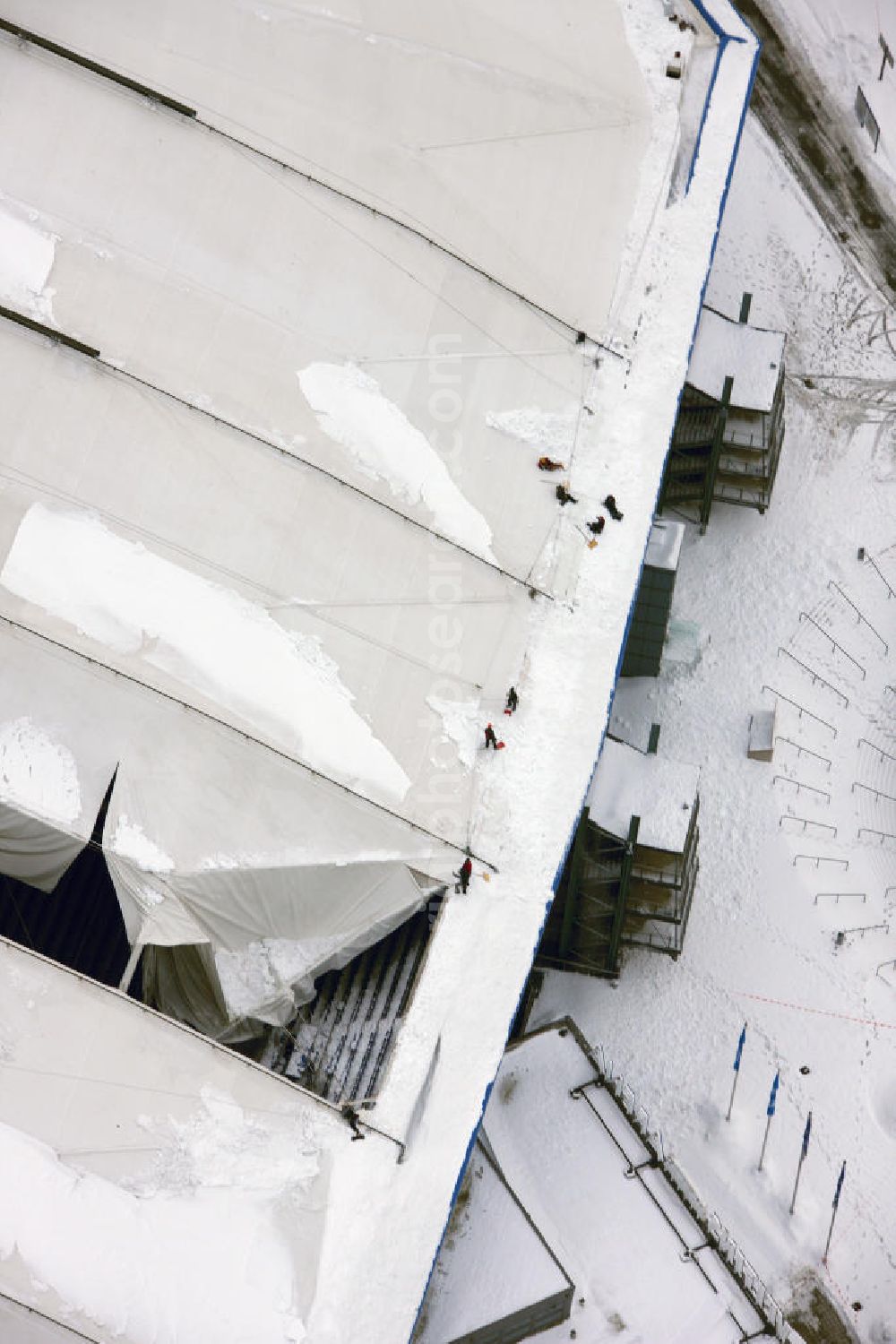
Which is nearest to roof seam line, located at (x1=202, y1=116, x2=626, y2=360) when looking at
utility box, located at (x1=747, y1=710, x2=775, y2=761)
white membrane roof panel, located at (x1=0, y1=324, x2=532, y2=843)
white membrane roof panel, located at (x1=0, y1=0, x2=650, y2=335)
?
white membrane roof panel, located at (x1=0, y1=0, x2=650, y2=335)

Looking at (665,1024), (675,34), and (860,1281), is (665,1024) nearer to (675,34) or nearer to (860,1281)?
(860,1281)

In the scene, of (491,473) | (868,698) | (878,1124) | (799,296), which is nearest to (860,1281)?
(878,1124)

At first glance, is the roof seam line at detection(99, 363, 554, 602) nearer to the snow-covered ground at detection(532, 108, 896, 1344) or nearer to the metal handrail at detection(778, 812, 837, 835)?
the snow-covered ground at detection(532, 108, 896, 1344)

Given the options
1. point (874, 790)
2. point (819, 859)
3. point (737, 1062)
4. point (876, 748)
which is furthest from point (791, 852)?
point (737, 1062)

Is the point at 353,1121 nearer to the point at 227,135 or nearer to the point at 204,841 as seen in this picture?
the point at 204,841

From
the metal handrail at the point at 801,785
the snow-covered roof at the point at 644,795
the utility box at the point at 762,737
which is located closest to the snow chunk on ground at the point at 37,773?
the snow-covered roof at the point at 644,795

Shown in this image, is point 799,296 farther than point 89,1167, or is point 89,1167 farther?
point 799,296

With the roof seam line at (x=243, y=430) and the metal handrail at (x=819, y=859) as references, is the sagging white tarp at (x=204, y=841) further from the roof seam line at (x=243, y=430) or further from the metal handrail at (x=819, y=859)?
the metal handrail at (x=819, y=859)
